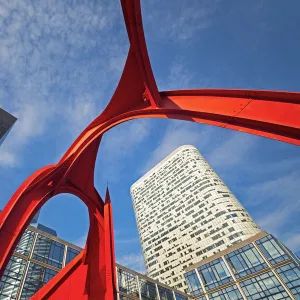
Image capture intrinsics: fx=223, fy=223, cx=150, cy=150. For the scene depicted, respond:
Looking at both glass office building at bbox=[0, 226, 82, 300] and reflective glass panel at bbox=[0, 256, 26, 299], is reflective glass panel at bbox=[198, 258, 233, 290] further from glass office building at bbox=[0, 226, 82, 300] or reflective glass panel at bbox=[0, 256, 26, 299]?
reflective glass panel at bbox=[0, 256, 26, 299]

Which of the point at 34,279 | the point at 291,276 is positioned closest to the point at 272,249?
the point at 291,276

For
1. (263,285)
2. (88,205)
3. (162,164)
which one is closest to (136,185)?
(162,164)

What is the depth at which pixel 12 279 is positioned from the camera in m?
21.7

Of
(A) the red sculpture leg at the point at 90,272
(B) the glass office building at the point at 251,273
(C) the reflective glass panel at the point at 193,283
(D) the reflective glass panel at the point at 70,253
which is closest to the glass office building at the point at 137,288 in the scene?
(C) the reflective glass panel at the point at 193,283

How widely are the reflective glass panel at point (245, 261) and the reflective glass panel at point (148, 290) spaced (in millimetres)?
12320

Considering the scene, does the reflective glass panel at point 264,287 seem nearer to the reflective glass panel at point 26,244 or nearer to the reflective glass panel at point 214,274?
the reflective glass panel at point 214,274

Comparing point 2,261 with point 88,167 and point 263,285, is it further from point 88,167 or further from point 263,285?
point 263,285

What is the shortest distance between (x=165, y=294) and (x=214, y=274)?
8408 mm

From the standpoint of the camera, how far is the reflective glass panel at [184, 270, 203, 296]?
36.7m

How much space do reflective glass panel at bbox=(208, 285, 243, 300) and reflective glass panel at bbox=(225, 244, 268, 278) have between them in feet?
6.19

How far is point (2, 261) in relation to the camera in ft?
18.9

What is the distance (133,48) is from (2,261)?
7175 mm

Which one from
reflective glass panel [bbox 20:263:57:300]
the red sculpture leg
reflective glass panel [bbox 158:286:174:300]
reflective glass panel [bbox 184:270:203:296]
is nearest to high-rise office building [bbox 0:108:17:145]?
reflective glass panel [bbox 20:263:57:300]

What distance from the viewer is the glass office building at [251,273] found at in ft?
95.7
